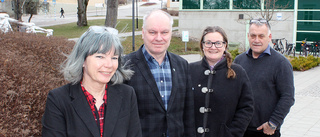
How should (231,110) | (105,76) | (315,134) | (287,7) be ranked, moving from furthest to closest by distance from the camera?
(287,7) < (315,134) < (231,110) < (105,76)

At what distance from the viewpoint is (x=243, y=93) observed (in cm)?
344

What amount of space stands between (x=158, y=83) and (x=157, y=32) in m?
0.43

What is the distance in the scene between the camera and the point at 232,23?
26047 millimetres

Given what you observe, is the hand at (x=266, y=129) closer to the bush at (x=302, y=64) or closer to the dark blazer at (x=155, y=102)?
the dark blazer at (x=155, y=102)

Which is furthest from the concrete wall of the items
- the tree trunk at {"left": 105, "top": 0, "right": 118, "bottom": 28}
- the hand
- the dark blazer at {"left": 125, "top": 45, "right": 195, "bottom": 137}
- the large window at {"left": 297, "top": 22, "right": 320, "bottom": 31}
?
the dark blazer at {"left": 125, "top": 45, "right": 195, "bottom": 137}

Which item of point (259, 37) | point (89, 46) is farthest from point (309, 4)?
point (89, 46)

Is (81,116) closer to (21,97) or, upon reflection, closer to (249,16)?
(21,97)

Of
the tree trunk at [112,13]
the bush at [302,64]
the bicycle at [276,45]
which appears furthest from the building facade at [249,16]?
the tree trunk at [112,13]

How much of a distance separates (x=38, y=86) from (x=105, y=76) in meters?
1.02

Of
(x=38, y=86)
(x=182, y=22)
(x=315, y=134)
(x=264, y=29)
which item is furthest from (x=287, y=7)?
(x=38, y=86)

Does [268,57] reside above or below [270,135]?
above

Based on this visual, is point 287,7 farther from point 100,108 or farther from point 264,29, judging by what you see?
point 100,108

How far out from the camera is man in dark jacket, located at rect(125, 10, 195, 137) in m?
2.95

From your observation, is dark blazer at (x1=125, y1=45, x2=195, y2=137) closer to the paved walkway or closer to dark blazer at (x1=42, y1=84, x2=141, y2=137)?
dark blazer at (x1=42, y1=84, x2=141, y2=137)
